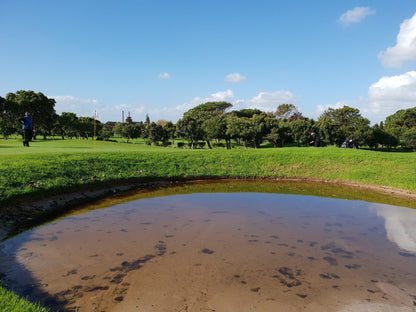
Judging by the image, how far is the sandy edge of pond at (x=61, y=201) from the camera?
848 centimetres

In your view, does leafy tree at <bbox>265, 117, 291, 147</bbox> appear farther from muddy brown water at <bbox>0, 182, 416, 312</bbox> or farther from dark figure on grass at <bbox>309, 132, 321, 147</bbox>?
muddy brown water at <bbox>0, 182, 416, 312</bbox>

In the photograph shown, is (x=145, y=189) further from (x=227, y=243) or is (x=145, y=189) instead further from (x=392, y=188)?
(x=392, y=188)

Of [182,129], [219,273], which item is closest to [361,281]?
[219,273]

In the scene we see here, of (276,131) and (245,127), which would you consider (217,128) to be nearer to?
(245,127)

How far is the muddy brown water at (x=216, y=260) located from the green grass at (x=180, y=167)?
9.49 ft

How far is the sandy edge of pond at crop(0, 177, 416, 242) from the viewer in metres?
8.48

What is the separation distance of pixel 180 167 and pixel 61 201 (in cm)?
898

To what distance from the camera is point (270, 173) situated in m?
19.2

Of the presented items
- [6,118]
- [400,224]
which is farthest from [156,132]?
[400,224]

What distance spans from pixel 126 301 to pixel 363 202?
43.1 ft

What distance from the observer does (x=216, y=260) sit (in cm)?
628

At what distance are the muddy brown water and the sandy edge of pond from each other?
789mm

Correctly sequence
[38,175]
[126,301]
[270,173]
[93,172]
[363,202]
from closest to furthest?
[126,301] → [38,175] → [363,202] → [93,172] → [270,173]

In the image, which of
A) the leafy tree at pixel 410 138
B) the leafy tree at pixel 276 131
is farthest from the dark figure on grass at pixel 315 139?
the leafy tree at pixel 410 138
